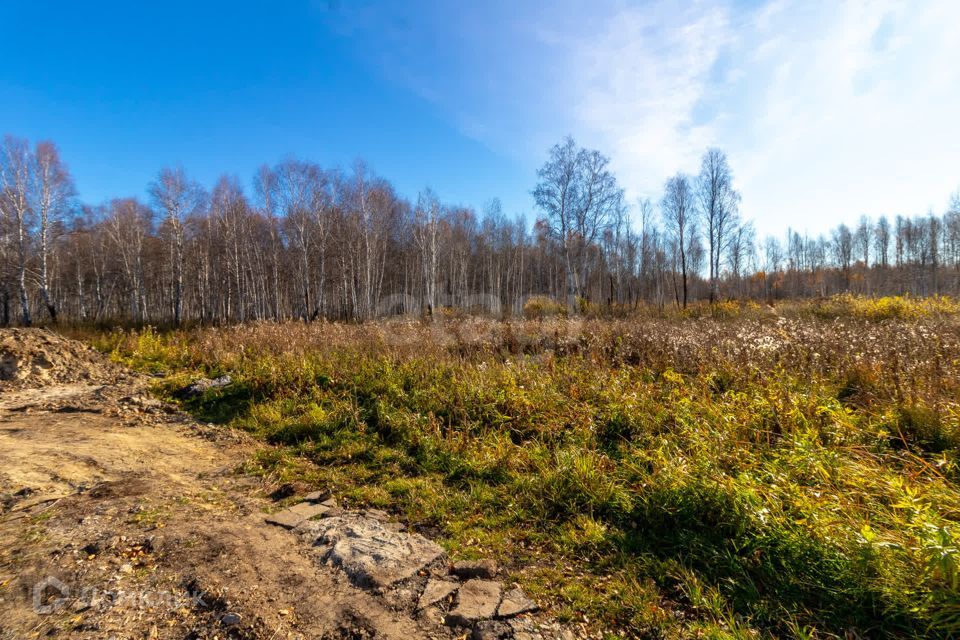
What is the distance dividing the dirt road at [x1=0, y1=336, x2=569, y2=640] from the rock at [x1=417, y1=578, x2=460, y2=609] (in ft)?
0.31

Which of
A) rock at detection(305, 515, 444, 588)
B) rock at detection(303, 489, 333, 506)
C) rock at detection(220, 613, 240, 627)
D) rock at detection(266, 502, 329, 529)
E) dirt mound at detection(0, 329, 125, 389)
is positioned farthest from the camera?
dirt mound at detection(0, 329, 125, 389)

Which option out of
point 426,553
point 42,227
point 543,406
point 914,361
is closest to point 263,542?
point 426,553

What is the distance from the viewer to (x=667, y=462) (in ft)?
12.5

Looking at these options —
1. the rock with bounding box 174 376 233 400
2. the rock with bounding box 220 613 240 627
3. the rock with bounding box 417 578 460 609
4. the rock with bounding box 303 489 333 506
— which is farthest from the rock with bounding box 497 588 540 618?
the rock with bounding box 174 376 233 400

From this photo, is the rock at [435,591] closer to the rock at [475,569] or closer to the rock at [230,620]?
the rock at [475,569]

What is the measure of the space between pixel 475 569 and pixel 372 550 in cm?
85

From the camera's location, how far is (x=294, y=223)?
24.1m

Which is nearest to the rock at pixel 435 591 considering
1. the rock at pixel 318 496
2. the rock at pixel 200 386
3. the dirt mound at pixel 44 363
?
the rock at pixel 318 496

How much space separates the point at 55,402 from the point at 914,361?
596 inches

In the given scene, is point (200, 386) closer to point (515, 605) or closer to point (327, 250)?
point (515, 605)

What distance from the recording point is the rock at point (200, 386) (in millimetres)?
7852

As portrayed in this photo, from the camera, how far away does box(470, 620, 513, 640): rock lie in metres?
2.28

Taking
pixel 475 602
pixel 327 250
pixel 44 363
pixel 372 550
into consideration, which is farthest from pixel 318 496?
pixel 327 250

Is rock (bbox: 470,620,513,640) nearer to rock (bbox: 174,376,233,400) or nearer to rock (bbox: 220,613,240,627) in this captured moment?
rock (bbox: 220,613,240,627)
